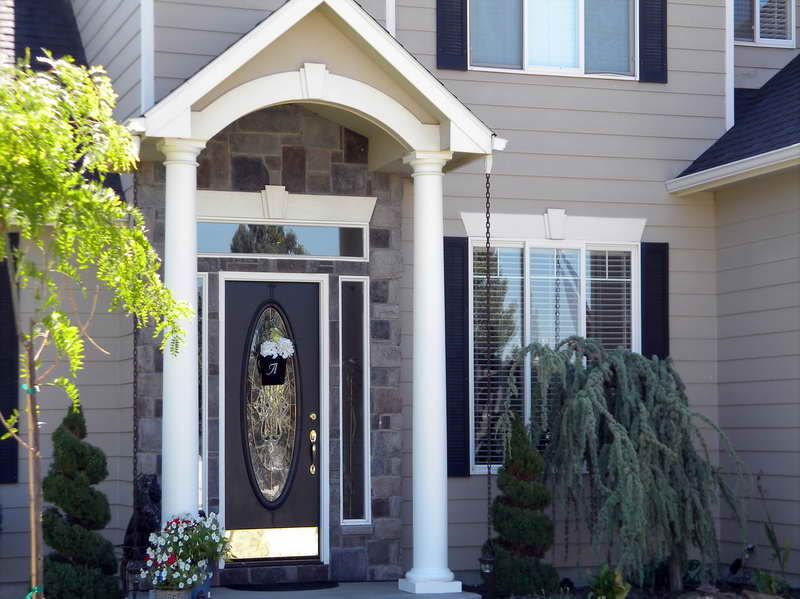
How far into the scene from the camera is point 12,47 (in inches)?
415

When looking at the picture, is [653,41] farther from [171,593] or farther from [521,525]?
[171,593]

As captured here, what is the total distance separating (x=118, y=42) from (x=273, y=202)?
5.84ft

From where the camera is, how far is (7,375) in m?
9.68

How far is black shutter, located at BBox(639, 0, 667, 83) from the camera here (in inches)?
432

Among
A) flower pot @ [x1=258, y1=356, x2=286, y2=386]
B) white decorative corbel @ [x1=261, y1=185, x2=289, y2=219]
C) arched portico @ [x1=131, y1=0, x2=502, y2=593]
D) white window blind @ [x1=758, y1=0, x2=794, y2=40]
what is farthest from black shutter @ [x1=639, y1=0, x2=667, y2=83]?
flower pot @ [x1=258, y1=356, x2=286, y2=386]

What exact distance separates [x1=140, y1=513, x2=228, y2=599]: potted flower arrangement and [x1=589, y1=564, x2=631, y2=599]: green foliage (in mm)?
2757

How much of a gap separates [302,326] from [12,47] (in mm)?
3377

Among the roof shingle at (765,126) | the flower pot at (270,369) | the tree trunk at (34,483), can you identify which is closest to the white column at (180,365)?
the flower pot at (270,369)

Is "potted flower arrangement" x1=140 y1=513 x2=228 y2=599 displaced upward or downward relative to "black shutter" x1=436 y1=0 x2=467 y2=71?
downward

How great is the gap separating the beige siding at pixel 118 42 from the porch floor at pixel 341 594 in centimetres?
359

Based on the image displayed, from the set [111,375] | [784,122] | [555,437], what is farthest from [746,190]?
[111,375]

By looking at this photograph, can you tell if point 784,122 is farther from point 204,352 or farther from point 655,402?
point 204,352

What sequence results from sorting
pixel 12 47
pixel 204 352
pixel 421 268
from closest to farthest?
pixel 421 268
pixel 204 352
pixel 12 47

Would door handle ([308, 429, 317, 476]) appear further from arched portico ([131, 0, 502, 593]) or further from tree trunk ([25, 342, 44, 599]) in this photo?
tree trunk ([25, 342, 44, 599])
